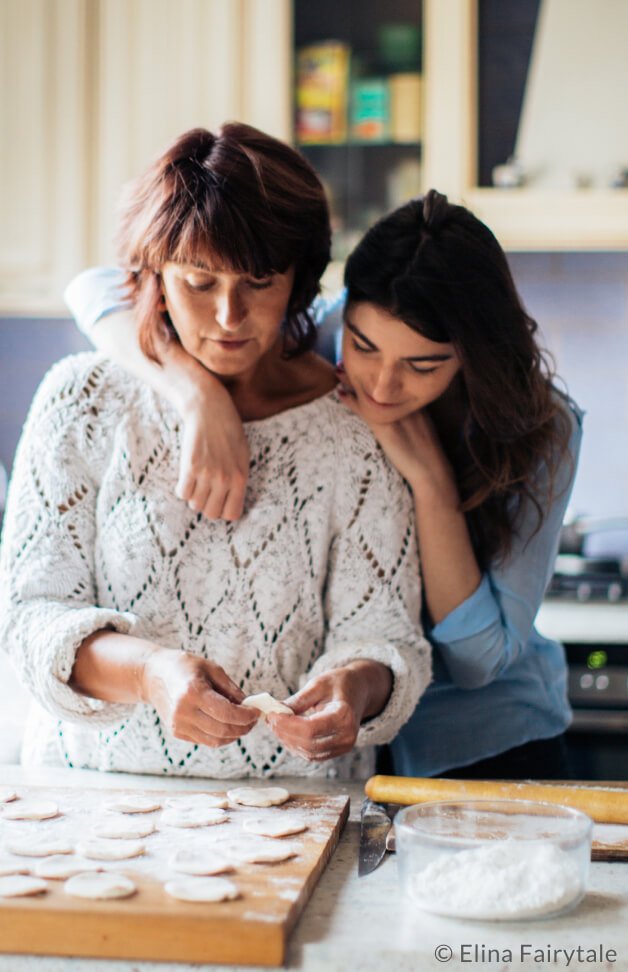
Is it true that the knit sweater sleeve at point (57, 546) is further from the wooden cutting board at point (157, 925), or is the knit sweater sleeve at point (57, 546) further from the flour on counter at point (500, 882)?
the flour on counter at point (500, 882)

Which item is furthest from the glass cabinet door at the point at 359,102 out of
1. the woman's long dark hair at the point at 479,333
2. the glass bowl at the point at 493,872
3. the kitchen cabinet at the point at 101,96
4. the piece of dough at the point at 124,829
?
the glass bowl at the point at 493,872

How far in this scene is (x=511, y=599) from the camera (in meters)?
1.38

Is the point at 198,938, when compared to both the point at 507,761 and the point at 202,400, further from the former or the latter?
the point at 507,761

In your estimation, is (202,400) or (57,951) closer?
(57,951)

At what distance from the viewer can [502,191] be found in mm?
2469

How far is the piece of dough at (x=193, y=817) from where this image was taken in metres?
0.93

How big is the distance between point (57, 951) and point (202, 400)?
2.14ft

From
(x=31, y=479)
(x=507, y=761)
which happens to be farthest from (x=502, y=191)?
(x=31, y=479)

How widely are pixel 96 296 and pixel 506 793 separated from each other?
0.82m

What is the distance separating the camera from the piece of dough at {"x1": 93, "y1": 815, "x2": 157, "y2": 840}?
883 millimetres

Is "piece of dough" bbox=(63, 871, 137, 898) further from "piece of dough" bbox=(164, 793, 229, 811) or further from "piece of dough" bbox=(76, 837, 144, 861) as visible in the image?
"piece of dough" bbox=(164, 793, 229, 811)

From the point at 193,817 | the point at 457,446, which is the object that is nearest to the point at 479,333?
the point at 457,446

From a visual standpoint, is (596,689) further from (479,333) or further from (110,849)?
(110,849)

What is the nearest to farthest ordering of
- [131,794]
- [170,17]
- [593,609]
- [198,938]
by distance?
[198,938]
[131,794]
[593,609]
[170,17]
